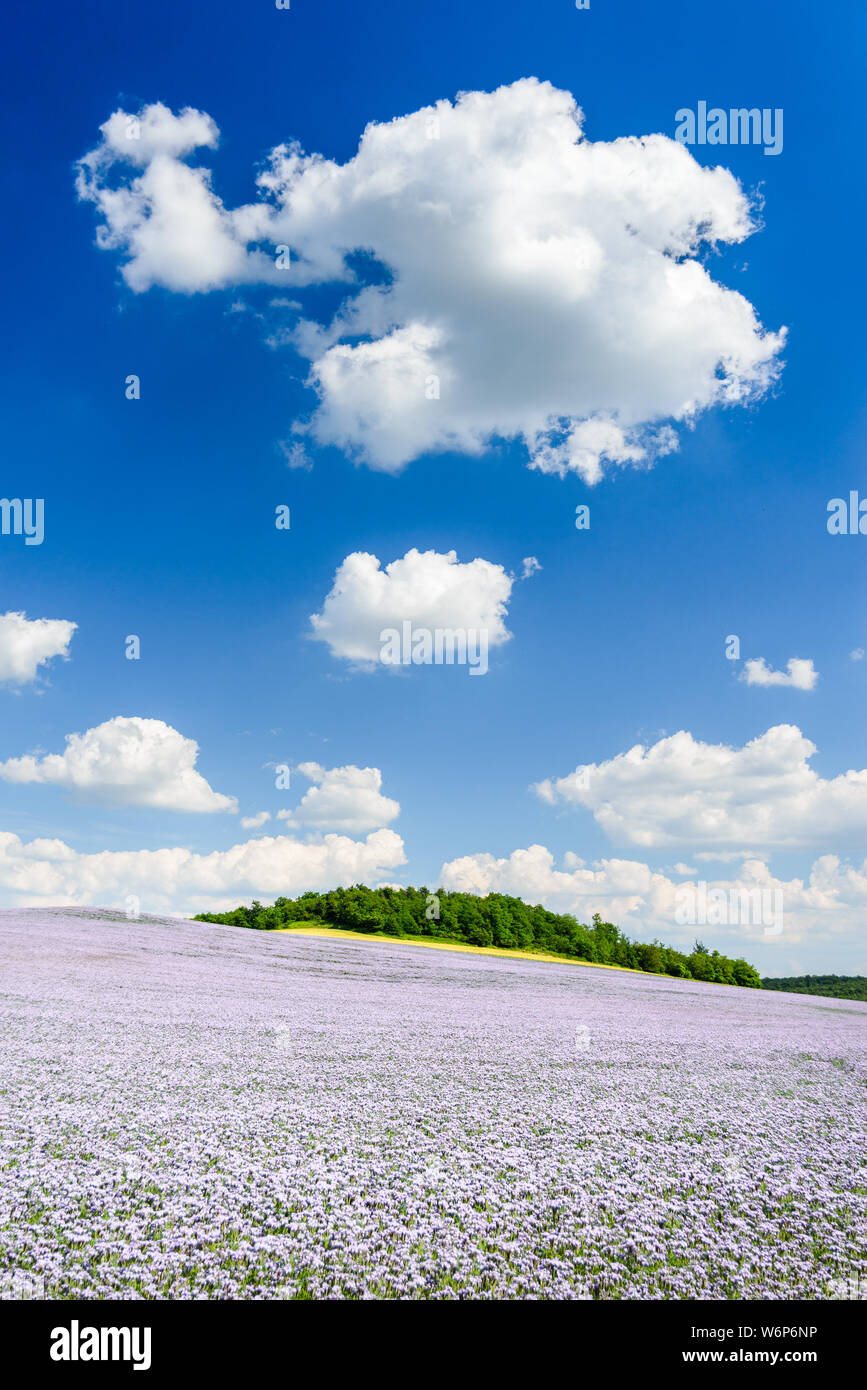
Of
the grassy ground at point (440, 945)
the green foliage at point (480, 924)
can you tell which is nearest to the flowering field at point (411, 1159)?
the grassy ground at point (440, 945)

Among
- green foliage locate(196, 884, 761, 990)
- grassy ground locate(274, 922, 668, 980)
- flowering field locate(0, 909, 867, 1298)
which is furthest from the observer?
green foliage locate(196, 884, 761, 990)

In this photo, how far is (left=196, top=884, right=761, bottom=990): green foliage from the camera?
79625 millimetres

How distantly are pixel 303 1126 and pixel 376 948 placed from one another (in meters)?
41.2

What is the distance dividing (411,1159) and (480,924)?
77.7 meters

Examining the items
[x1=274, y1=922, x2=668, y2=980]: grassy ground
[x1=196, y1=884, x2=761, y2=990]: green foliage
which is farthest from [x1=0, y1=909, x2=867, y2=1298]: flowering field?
[x1=196, y1=884, x2=761, y2=990]: green foliage

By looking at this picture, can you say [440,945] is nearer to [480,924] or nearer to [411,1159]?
[480,924]

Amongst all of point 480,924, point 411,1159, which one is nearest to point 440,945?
point 480,924

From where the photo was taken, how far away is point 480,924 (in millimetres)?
81562

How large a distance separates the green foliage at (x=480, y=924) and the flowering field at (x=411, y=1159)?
6425 centimetres

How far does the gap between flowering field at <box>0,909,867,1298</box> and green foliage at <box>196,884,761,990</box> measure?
6425 cm

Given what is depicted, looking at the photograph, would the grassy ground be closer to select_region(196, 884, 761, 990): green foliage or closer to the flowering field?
select_region(196, 884, 761, 990): green foliage

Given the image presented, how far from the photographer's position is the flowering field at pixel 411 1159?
579cm
